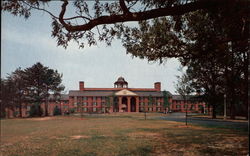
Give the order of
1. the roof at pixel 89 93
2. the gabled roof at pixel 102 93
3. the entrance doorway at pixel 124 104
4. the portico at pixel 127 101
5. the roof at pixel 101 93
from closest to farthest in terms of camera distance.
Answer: the portico at pixel 127 101 → the entrance doorway at pixel 124 104 → the roof at pixel 89 93 → the gabled roof at pixel 102 93 → the roof at pixel 101 93

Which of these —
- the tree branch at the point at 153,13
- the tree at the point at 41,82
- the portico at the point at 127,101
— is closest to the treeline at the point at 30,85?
the tree at the point at 41,82

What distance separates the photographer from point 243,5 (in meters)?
5.73

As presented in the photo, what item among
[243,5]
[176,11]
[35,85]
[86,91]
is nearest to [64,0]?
[176,11]

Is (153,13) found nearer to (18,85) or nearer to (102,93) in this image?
(18,85)

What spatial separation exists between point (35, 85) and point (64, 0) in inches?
2241

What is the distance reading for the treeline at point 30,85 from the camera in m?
56.0

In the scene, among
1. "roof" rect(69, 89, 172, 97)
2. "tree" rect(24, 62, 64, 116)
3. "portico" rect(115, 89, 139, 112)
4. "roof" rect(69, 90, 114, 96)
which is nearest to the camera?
"tree" rect(24, 62, 64, 116)

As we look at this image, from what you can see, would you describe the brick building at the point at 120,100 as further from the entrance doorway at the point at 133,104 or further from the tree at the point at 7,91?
the tree at the point at 7,91

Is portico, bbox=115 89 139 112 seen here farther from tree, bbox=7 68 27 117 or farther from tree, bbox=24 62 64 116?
tree, bbox=7 68 27 117

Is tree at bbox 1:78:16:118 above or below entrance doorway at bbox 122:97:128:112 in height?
above

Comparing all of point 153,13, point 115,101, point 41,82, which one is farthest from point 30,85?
point 153,13

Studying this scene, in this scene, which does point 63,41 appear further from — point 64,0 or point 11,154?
point 11,154

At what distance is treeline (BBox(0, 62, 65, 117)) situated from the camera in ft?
184

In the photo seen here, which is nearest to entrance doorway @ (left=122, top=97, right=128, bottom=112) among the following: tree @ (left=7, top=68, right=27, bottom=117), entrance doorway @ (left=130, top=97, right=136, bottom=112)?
entrance doorway @ (left=130, top=97, right=136, bottom=112)
